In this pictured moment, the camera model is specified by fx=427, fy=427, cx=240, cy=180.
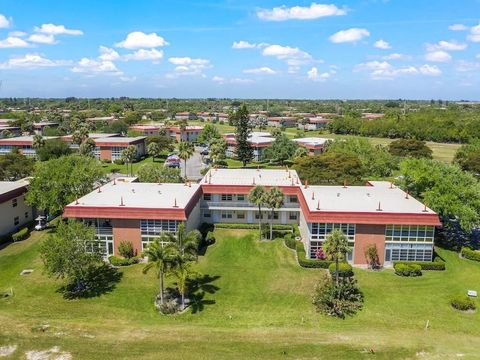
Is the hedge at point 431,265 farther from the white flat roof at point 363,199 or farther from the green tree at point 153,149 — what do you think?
the green tree at point 153,149

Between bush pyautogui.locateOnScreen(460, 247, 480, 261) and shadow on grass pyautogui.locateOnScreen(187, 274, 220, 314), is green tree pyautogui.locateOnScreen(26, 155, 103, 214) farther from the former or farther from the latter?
bush pyautogui.locateOnScreen(460, 247, 480, 261)

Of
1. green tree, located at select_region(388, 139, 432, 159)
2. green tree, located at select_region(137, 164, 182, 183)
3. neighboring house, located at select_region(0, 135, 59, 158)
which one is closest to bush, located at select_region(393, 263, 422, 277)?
green tree, located at select_region(137, 164, 182, 183)

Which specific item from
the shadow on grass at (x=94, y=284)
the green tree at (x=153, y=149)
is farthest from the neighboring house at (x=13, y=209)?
the green tree at (x=153, y=149)

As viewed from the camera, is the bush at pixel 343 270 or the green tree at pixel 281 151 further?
the green tree at pixel 281 151

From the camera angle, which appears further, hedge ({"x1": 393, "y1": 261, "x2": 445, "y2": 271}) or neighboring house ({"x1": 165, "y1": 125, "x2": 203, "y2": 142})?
neighboring house ({"x1": 165, "y1": 125, "x2": 203, "y2": 142})

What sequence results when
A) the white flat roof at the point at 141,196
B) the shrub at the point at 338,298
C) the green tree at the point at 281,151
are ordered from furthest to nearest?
the green tree at the point at 281,151, the white flat roof at the point at 141,196, the shrub at the point at 338,298

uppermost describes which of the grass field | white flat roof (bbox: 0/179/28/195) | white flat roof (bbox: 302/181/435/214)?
white flat roof (bbox: 302/181/435/214)
